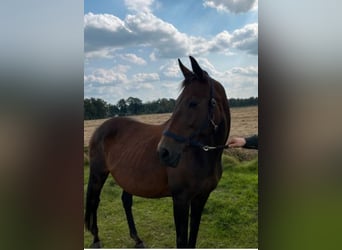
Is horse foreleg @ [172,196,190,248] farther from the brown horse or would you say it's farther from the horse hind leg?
the horse hind leg

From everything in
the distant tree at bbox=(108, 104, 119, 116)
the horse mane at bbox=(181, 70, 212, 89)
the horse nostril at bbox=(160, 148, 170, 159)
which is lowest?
the horse nostril at bbox=(160, 148, 170, 159)

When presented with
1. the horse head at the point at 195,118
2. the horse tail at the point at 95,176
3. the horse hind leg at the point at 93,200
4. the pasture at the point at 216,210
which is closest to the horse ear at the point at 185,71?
the horse head at the point at 195,118

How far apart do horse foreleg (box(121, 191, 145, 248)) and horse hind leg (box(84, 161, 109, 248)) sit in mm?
146

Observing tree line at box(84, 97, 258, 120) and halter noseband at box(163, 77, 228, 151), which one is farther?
tree line at box(84, 97, 258, 120)

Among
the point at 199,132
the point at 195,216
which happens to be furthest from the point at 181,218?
the point at 199,132

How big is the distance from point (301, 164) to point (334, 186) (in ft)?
0.54

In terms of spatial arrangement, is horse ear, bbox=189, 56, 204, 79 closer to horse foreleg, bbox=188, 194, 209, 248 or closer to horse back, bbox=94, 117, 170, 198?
horse back, bbox=94, 117, 170, 198

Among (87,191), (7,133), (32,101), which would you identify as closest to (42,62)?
(32,101)

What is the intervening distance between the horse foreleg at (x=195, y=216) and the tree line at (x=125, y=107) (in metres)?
0.51

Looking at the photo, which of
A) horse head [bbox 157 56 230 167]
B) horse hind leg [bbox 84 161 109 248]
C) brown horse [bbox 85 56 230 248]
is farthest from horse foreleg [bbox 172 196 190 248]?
horse hind leg [bbox 84 161 109 248]

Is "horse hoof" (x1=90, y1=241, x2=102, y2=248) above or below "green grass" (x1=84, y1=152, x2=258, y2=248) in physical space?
below

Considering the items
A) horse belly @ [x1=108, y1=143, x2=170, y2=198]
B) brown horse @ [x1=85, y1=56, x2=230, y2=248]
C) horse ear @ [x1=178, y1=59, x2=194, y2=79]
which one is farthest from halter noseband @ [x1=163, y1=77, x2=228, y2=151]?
horse belly @ [x1=108, y1=143, x2=170, y2=198]

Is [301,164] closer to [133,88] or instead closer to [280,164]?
[280,164]

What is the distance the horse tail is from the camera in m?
1.88
